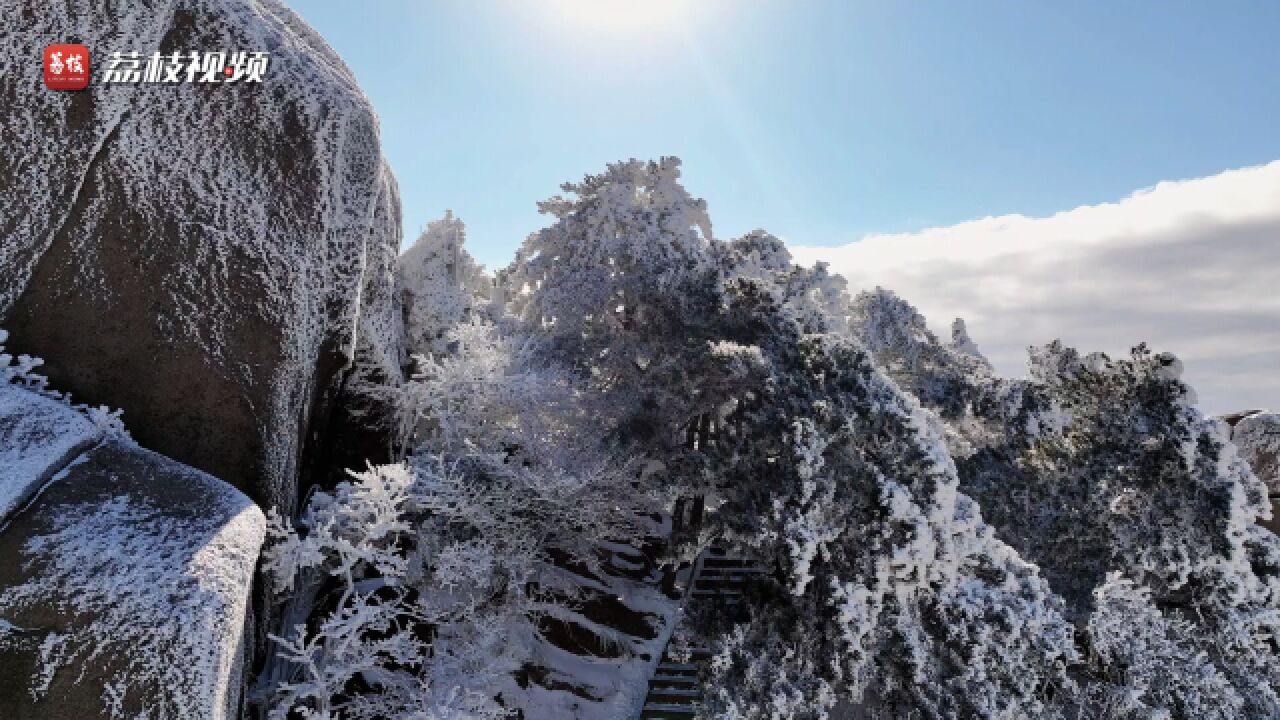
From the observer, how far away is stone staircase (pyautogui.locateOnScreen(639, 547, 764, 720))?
14800mm

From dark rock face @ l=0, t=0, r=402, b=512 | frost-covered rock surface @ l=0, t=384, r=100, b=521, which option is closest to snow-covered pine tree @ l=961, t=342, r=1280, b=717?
dark rock face @ l=0, t=0, r=402, b=512

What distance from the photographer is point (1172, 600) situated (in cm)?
1508

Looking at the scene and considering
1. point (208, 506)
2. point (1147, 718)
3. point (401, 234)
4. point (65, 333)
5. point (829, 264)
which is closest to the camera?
point (208, 506)

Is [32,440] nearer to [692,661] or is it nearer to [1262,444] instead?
A: [692,661]

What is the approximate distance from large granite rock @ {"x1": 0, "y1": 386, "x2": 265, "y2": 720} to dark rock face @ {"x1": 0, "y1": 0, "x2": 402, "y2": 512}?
1.70 metres

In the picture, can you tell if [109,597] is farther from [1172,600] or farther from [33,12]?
[1172,600]

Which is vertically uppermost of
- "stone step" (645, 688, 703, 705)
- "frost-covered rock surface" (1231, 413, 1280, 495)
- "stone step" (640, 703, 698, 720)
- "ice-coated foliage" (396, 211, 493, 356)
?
"ice-coated foliage" (396, 211, 493, 356)

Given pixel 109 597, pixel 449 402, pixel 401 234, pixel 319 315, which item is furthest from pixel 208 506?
pixel 401 234

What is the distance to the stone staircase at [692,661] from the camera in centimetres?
1480

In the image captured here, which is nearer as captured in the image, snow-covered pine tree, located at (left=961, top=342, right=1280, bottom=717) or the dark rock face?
the dark rock face

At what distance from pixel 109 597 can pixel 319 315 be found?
5.51 meters

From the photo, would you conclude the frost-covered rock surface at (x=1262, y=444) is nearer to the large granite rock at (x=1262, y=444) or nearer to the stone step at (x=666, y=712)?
the large granite rock at (x=1262, y=444)

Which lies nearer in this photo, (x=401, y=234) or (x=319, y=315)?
(x=319, y=315)

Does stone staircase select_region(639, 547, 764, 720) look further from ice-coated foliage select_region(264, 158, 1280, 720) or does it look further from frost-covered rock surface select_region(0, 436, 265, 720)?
frost-covered rock surface select_region(0, 436, 265, 720)
